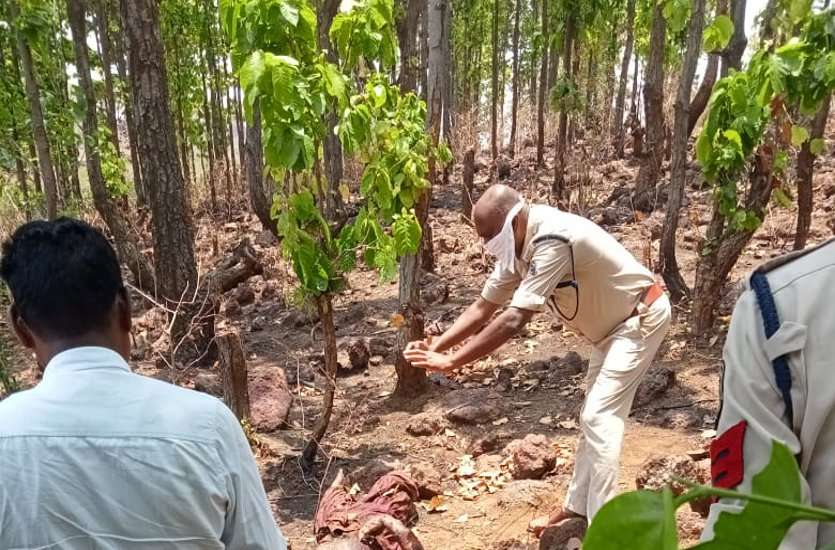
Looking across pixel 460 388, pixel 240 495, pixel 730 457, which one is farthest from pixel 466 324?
pixel 460 388

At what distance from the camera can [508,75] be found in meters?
28.5

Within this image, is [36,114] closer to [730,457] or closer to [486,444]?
[486,444]

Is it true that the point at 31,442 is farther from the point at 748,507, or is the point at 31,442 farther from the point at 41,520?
the point at 748,507

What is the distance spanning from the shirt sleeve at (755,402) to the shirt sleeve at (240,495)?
0.95 metres

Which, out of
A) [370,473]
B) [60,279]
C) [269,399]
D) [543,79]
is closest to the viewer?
[60,279]

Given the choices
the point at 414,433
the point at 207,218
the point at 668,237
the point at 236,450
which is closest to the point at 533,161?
the point at 207,218

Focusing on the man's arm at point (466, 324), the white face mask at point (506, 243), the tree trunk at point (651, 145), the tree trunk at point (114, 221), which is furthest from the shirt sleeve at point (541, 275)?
the tree trunk at point (651, 145)

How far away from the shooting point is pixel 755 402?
3.41 feet

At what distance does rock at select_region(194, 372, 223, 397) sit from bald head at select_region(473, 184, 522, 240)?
11.1 ft

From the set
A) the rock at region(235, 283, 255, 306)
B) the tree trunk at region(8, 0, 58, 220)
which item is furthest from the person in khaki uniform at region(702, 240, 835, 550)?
the rock at region(235, 283, 255, 306)

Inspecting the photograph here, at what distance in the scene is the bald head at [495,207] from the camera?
133 inches

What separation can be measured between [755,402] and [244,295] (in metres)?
9.20

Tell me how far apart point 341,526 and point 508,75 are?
2655cm

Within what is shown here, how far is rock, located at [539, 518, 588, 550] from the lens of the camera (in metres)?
3.52
